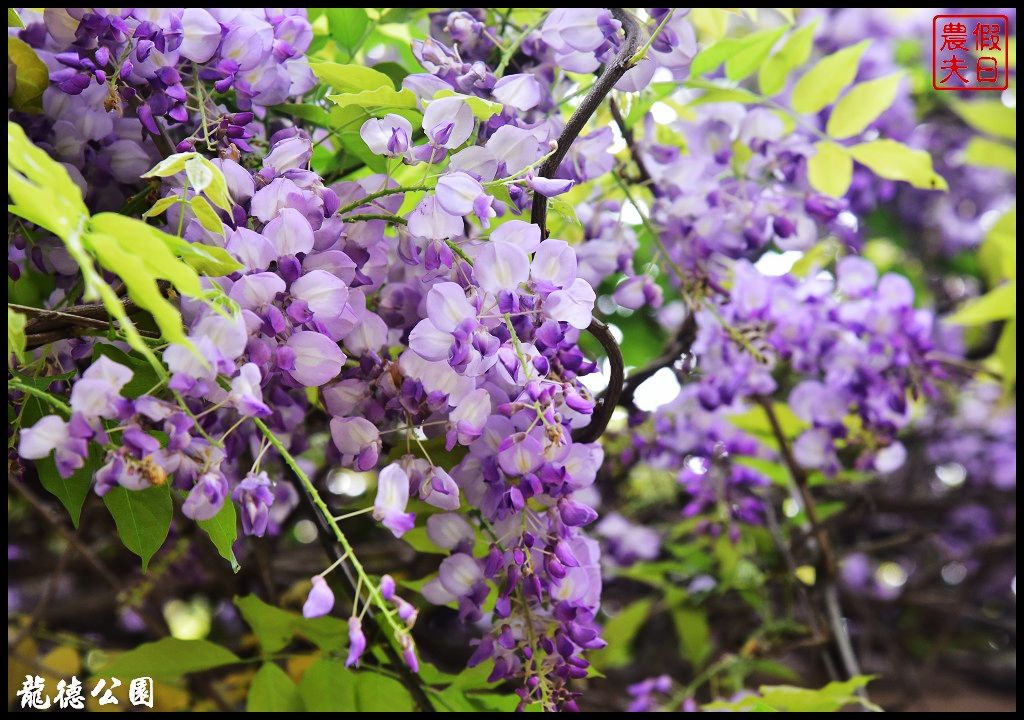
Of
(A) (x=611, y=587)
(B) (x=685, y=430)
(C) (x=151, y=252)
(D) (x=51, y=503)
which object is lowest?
(A) (x=611, y=587)

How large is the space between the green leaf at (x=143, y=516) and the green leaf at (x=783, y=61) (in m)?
0.69

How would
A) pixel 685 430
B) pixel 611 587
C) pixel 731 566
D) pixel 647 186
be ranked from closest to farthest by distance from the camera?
pixel 647 186, pixel 685 430, pixel 731 566, pixel 611 587

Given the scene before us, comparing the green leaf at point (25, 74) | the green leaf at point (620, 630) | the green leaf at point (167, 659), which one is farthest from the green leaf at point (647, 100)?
the green leaf at point (620, 630)

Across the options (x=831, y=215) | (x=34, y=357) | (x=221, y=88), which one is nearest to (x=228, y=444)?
(x=34, y=357)

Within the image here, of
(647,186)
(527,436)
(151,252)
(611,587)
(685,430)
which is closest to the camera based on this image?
(151,252)

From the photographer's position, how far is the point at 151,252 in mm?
424

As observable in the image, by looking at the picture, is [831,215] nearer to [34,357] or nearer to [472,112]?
[472,112]

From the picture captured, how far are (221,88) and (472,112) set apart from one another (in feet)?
→ 0.56

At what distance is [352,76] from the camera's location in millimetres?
634

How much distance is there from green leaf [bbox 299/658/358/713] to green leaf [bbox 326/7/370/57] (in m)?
0.51

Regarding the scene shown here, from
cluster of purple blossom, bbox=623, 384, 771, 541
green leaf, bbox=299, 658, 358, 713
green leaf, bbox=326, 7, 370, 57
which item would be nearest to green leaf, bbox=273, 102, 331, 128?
green leaf, bbox=326, 7, 370, 57

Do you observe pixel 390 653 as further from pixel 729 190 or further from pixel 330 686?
pixel 729 190

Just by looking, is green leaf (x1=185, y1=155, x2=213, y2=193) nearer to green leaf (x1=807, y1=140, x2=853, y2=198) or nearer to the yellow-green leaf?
the yellow-green leaf

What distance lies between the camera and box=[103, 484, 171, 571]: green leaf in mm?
567
